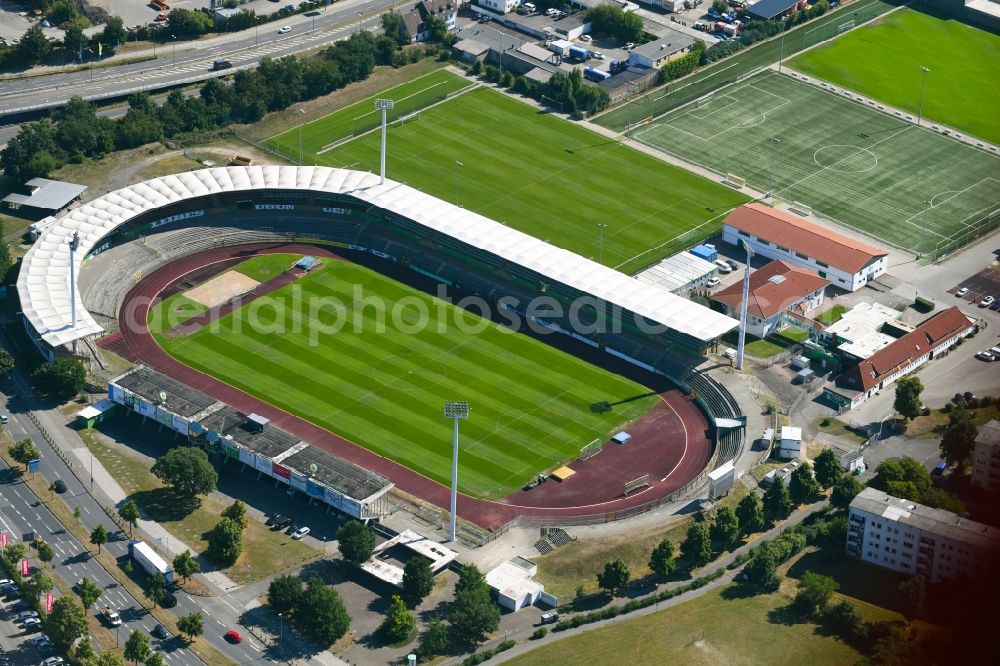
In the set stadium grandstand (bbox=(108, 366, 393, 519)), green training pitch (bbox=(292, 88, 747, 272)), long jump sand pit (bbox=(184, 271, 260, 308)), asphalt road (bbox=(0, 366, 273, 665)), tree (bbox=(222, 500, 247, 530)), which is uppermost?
green training pitch (bbox=(292, 88, 747, 272))

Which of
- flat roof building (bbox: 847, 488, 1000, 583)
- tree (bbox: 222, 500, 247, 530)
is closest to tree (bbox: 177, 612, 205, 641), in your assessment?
tree (bbox: 222, 500, 247, 530)

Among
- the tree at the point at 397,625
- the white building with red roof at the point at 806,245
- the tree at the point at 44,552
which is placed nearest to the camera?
the tree at the point at 397,625

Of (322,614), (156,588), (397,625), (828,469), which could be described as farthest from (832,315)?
(156,588)

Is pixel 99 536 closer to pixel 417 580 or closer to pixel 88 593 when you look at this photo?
pixel 88 593

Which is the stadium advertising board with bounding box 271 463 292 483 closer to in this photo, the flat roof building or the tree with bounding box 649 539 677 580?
the tree with bounding box 649 539 677 580

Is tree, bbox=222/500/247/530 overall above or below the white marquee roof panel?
below

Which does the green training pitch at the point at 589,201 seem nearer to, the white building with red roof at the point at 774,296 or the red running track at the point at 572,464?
the white building with red roof at the point at 774,296

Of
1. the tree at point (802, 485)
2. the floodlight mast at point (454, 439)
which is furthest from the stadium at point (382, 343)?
the tree at point (802, 485)

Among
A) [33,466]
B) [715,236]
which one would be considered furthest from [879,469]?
[33,466]

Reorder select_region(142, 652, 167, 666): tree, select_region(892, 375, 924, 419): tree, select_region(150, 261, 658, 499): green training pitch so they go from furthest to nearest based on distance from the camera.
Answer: select_region(892, 375, 924, 419): tree, select_region(150, 261, 658, 499): green training pitch, select_region(142, 652, 167, 666): tree
